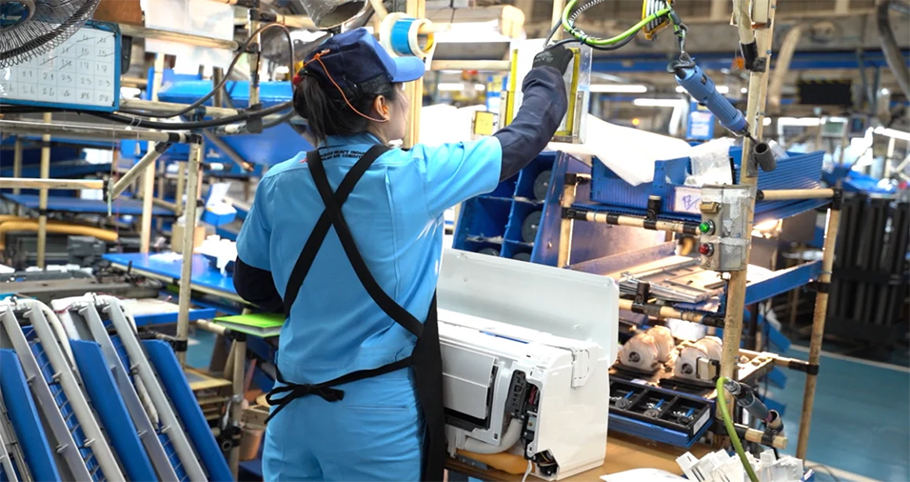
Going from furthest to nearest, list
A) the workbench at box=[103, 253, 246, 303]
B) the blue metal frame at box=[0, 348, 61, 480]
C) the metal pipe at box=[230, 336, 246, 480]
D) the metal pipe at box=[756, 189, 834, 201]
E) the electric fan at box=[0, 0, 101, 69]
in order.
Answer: the workbench at box=[103, 253, 246, 303] → the metal pipe at box=[230, 336, 246, 480] → the blue metal frame at box=[0, 348, 61, 480] → the metal pipe at box=[756, 189, 834, 201] → the electric fan at box=[0, 0, 101, 69]

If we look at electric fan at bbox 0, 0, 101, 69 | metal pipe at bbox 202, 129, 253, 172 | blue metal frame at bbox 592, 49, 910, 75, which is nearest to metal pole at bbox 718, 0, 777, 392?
electric fan at bbox 0, 0, 101, 69

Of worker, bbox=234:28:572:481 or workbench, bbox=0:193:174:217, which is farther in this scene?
workbench, bbox=0:193:174:217

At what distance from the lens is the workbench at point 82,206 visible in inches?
277

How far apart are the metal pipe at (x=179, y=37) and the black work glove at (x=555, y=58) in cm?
154

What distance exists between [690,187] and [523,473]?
1.18 m

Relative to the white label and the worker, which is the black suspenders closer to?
the worker

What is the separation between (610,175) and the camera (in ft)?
10.0

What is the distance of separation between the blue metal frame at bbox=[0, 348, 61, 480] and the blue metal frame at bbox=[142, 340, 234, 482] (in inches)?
23.4

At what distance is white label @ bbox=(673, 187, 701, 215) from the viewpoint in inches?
111

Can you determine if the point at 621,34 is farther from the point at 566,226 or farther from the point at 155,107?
the point at 155,107

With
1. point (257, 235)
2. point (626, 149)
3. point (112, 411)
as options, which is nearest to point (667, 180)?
point (626, 149)

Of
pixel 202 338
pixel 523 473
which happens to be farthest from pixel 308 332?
pixel 202 338

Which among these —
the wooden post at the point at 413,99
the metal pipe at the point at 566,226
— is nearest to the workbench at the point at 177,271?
the wooden post at the point at 413,99

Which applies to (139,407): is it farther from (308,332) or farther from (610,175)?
(610,175)
